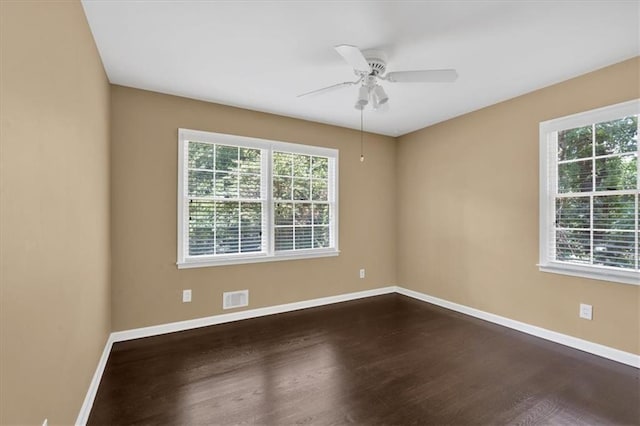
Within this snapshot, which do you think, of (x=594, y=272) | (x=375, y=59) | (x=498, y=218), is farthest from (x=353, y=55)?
(x=594, y=272)

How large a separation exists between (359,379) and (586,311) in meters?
2.27

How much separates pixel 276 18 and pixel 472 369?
3.09m

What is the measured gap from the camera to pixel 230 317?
3.63 meters

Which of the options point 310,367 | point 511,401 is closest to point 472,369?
point 511,401

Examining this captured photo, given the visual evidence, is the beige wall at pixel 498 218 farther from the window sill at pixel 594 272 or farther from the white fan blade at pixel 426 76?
the white fan blade at pixel 426 76

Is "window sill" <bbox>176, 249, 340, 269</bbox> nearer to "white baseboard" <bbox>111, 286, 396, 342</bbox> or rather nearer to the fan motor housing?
"white baseboard" <bbox>111, 286, 396, 342</bbox>

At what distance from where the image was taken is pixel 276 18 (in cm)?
207

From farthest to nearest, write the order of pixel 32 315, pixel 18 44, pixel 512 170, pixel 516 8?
pixel 512 170, pixel 516 8, pixel 32 315, pixel 18 44

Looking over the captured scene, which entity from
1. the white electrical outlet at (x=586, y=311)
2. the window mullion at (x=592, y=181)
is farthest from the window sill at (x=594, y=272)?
the white electrical outlet at (x=586, y=311)

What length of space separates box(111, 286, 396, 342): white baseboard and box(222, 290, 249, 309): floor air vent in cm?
10

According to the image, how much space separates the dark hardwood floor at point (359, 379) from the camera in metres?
1.97

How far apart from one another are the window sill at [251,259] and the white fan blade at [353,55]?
248cm

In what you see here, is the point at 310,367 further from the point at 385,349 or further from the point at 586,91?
the point at 586,91

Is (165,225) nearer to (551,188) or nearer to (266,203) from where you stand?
(266,203)
